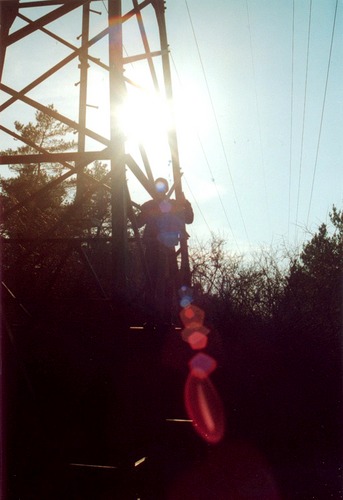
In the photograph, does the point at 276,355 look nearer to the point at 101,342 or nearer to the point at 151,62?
the point at 101,342

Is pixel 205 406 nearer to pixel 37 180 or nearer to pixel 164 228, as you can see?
pixel 164 228

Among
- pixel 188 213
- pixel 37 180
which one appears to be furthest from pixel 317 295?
pixel 37 180

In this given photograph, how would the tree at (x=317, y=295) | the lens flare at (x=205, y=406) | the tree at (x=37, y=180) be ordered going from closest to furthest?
the lens flare at (x=205, y=406)
the tree at (x=317, y=295)
the tree at (x=37, y=180)

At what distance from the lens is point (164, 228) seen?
19.0ft

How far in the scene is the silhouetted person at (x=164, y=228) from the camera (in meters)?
5.29

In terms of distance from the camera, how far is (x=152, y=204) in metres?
5.65

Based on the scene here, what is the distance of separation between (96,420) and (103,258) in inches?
265

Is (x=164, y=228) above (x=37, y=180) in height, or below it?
below

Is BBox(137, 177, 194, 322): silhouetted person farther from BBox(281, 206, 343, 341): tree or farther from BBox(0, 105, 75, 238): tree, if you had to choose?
BBox(0, 105, 75, 238): tree

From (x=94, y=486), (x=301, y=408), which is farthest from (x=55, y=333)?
(x=301, y=408)

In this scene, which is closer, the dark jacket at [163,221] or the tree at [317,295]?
the dark jacket at [163,221]

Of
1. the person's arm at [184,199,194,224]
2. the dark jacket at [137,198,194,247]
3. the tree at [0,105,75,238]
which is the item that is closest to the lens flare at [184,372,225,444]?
the dark jacket at [137,198,194,247]

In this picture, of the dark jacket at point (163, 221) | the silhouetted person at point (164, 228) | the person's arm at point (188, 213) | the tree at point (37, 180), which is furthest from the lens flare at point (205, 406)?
the tree at point (37, 180)

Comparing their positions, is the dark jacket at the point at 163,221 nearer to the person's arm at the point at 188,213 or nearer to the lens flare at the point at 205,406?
the person's arm at the point at 188,213
